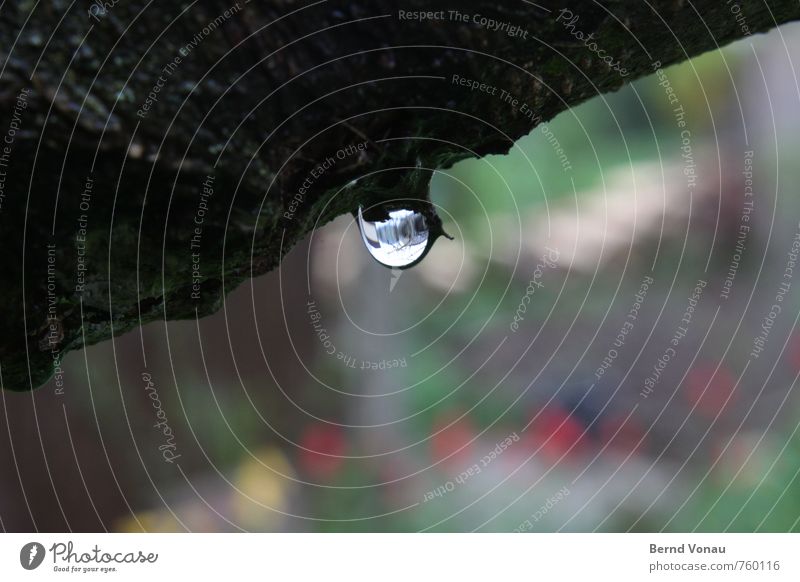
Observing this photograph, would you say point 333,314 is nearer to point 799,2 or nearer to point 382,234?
point 382,234

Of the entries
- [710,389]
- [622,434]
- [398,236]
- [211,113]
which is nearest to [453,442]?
[622,434]

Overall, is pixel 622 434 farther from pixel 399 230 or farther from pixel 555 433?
pixel 399 230

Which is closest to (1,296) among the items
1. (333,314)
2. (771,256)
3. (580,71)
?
(580,71)

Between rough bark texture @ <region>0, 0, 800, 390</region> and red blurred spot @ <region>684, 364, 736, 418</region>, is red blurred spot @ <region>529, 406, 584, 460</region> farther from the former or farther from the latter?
rough bark texture @ <region>0, 0, 800, 390</region>

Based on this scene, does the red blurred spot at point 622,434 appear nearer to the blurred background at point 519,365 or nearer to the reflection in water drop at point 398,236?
the blurred background at point 519,365

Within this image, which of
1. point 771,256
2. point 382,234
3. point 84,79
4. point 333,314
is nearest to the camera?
point 84,79
